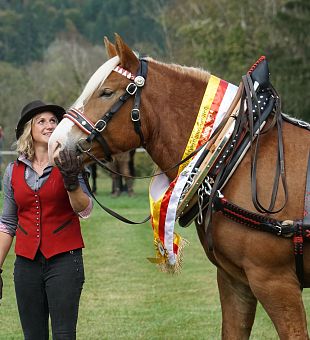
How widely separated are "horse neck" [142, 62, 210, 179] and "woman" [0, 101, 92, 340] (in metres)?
0.64

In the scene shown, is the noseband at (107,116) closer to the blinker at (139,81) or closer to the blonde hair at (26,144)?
the blinker at (139,81)

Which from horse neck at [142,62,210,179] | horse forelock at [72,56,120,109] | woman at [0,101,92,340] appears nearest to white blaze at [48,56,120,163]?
horse forelock at [72,56,120,109]

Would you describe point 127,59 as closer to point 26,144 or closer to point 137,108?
point 137,108

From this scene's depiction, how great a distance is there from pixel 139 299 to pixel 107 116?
481 cm

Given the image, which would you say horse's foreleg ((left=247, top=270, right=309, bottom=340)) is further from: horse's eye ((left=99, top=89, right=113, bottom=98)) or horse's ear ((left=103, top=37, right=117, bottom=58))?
horse's ear ((left=103, top=37, right=117, bottom=58))

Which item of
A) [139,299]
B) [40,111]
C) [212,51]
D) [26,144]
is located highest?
[40,111]

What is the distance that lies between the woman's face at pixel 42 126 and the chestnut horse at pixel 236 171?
21.1 inches

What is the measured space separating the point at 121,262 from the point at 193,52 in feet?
107

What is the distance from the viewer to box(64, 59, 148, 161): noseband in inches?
189

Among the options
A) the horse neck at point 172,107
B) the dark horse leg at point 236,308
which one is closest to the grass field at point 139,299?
the dark horse leg at point 236,308

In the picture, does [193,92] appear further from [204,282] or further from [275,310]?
[204,282]

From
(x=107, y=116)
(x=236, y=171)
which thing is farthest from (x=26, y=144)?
(x=236, y=171)

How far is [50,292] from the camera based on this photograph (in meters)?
5.21

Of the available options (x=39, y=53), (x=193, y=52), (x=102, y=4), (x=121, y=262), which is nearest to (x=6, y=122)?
(x=193, y=52)
